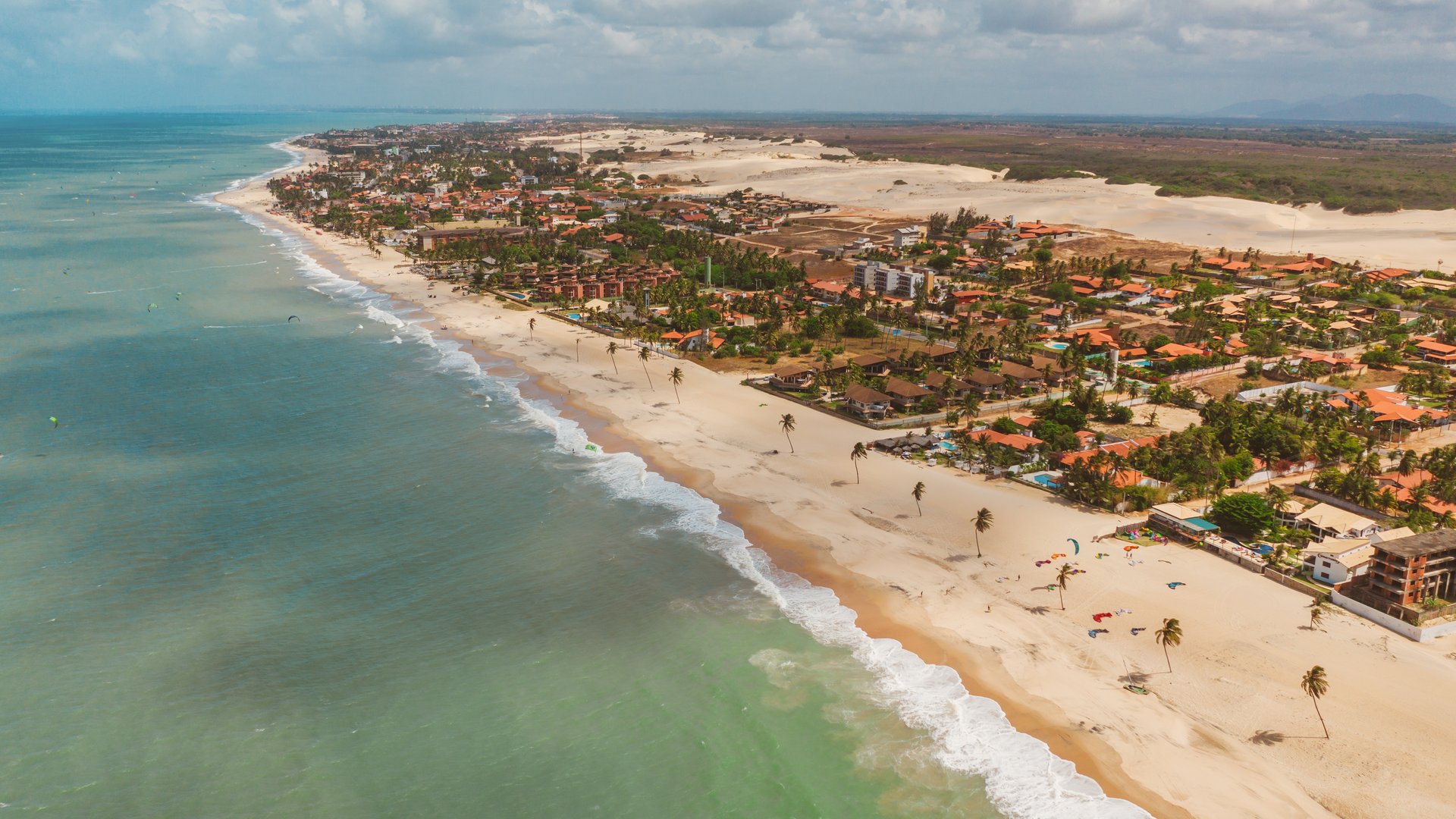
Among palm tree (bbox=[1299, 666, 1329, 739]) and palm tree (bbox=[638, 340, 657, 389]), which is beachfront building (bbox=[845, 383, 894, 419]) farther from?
palm tree (bbox=[1299, 666, 1329, 739])

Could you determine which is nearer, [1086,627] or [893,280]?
[1086,627]

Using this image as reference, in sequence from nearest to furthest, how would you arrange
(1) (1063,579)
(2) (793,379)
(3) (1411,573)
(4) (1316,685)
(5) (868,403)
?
(4) (1316,685) → (3) (1411,573) → (1) (1063,579) → (5) (868,403) → (2) (793,379)

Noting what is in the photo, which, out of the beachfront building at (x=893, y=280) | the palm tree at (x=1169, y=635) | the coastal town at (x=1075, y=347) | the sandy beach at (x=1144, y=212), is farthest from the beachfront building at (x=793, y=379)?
the sandy beach at (x=1144, y=212)

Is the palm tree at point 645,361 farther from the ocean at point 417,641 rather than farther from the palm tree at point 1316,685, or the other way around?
the palm tree at point 1316,685

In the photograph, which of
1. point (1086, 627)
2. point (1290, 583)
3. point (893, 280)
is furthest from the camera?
point (893, 280)

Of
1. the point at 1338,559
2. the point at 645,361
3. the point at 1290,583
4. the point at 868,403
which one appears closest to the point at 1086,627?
the point at 1290,583

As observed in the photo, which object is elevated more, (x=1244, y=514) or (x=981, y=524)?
(x=1244, y=514)

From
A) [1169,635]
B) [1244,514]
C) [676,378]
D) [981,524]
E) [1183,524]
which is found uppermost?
[676,378]

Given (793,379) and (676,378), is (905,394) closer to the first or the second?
(793,379)
